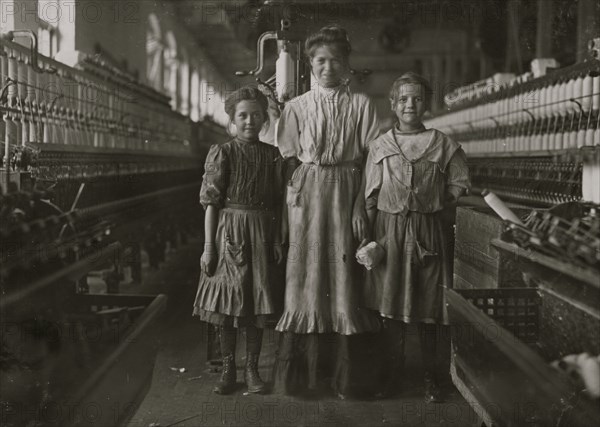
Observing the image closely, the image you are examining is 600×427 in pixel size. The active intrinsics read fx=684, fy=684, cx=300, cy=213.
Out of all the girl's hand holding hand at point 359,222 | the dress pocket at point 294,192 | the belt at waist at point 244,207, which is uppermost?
the dress pocket at point 294,192

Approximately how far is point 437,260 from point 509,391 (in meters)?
1.28

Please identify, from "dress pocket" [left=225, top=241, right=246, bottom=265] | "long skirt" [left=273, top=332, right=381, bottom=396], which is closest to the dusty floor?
"long skirt" [left=273, top=332, right=381, bottom=396]

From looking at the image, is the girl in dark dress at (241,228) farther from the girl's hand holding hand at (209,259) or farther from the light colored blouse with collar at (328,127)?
the light colored blouse with collar at (328,127)

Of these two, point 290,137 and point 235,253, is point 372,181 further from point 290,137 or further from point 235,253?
point 235,253

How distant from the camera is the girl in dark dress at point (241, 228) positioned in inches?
130

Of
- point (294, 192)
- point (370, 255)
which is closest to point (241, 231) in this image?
point (294, 192)

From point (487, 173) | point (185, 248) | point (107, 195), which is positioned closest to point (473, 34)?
point (185, 248)

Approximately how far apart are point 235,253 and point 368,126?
34.9 inches

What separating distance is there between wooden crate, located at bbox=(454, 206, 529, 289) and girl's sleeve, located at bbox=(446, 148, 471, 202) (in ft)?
0.55

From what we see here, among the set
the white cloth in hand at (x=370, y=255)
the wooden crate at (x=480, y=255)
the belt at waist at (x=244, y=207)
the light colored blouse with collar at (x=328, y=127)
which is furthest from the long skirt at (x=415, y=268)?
the belt at waist at (x=244, y=207)

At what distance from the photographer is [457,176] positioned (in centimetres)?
321

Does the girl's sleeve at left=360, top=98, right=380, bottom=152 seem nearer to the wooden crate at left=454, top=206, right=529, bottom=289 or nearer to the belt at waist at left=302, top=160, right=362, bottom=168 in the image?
the belt at waist at left=302, top=160, right=362, bottom=168

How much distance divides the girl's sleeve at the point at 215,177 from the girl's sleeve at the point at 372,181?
0.69 metres

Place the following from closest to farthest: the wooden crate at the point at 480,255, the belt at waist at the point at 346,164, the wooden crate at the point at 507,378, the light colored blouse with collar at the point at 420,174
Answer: the wooden crate at the point at 507,378
the wooden crate at the point at 480,255
the light colored blouse with collar at the point at 420,174
the belt at waist at the point at 346,164
